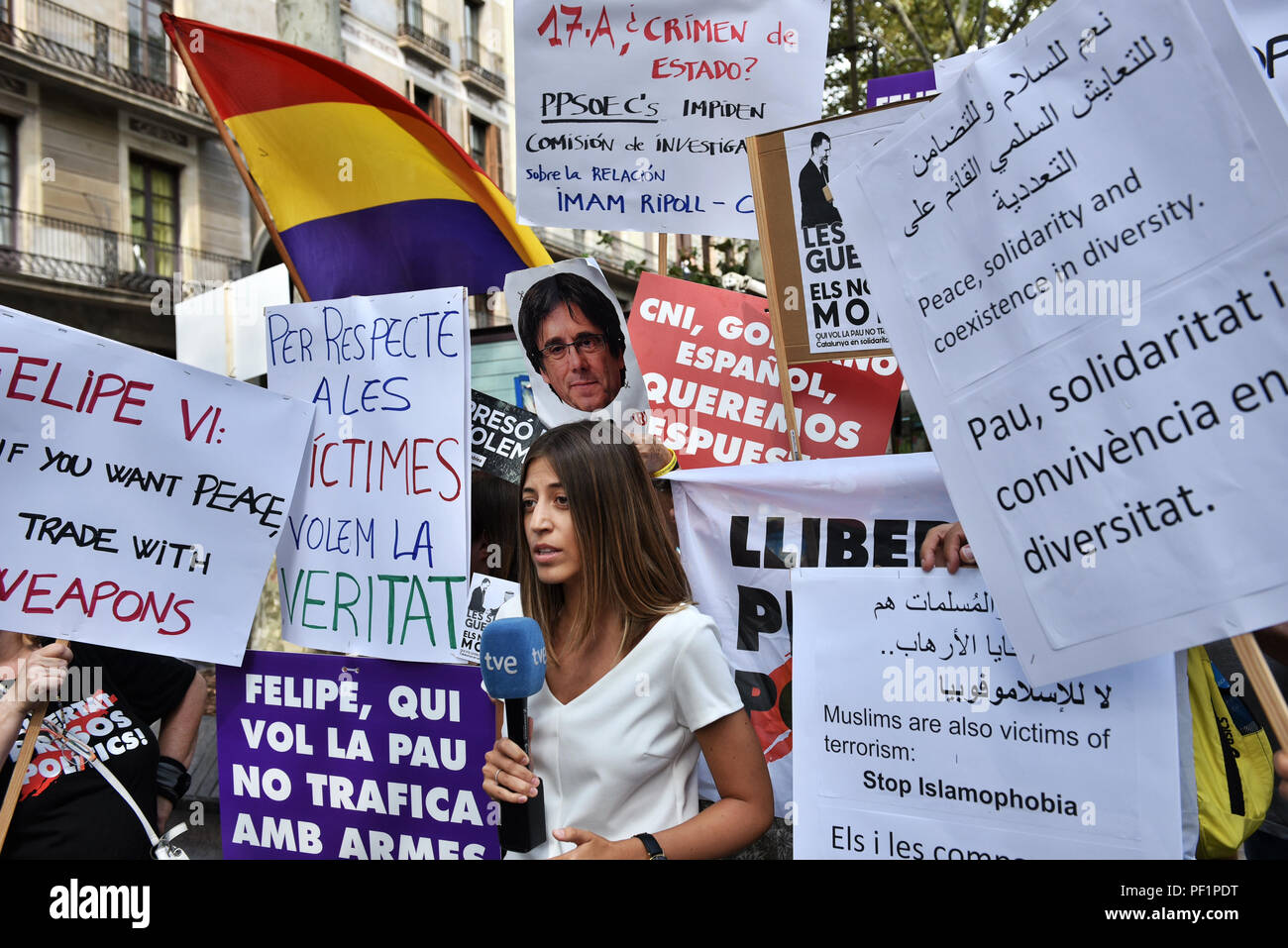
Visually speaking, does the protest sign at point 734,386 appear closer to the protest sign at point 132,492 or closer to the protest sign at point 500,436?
the protest sign at point 500,436

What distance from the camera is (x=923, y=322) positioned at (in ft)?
5.78

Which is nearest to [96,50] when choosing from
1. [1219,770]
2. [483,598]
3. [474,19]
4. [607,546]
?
[474,19]

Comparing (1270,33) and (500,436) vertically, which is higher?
(1270,33)

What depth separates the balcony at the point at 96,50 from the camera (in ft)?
51.1

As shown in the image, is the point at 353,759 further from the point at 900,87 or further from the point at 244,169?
the point at 900,87

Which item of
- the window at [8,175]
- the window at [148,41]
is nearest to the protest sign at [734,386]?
the window at [8,175]

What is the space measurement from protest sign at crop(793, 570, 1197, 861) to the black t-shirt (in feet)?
4.94

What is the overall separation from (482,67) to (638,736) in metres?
23.6

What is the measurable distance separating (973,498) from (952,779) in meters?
0.52

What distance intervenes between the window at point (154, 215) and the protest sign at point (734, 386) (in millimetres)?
16842

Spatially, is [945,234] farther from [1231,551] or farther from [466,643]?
[466,643]

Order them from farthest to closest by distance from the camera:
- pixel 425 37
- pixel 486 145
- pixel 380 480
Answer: pixel 486 145, pixel 425 37, pixel 380 480

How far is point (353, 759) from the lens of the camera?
246cm
